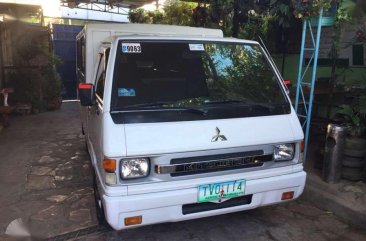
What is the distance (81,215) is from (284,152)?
2.32 m

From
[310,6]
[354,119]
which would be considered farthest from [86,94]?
[354,119]

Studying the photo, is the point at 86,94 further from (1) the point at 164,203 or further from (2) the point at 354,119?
(2) the point at 354,119

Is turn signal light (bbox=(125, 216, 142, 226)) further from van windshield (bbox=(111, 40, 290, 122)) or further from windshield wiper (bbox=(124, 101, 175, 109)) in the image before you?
windshield wiper (bbox=(124, 101, 175, 109))

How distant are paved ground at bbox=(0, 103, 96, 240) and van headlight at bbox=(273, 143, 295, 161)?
2.06 meters

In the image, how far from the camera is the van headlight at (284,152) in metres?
3.17

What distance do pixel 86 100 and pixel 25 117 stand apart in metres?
6.86

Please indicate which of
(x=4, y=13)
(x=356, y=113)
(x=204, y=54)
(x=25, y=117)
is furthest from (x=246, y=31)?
(x=4, y=13)

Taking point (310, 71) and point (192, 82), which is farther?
point (310, 71)

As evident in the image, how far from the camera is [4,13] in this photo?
34.5 feet

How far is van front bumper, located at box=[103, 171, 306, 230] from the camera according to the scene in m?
2.68

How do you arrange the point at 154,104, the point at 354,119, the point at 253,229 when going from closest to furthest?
the point at 154,104 < the point at 253,229 < the point at 354,119

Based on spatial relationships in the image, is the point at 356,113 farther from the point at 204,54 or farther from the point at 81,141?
the point at 81,141

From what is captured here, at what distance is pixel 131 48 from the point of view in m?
3.24

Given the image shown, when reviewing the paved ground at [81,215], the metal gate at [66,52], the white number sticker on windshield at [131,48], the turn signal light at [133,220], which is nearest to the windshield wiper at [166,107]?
the white number sticker on windshield at [131,48]
